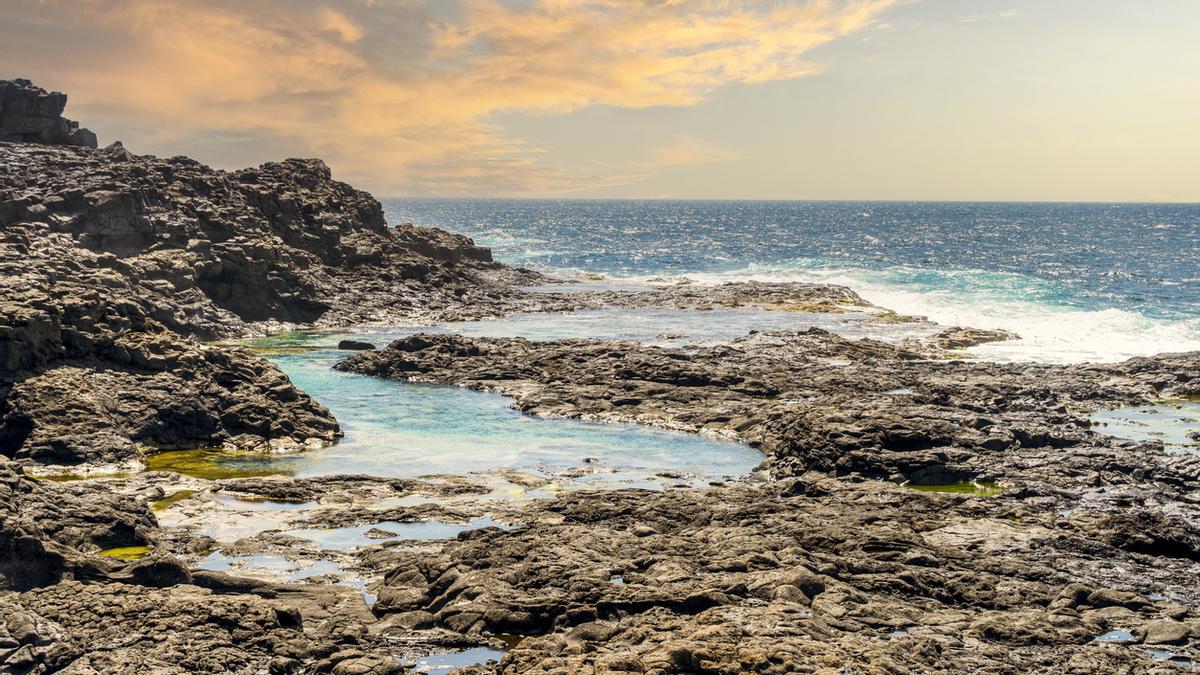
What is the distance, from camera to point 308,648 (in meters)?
15.5

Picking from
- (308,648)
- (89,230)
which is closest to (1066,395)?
(308,648)

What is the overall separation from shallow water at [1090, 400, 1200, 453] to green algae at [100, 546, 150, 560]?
30.2m

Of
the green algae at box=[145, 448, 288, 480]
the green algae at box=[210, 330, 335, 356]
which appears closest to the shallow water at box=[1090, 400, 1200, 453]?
the green algae at box=[145, 448, 288, 480]

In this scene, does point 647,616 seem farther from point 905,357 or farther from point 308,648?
point 905,357

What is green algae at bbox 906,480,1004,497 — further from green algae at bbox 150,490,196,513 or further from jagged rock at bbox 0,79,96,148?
jagged rock at bbox 0,79,96,148

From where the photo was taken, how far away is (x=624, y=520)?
2339cm

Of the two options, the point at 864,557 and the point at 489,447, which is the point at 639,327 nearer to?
the point at 489,447

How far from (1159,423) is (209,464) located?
33.7 m

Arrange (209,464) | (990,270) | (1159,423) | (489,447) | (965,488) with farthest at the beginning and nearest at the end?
(990,270), (1159,423), (489,447), (209,464), (965,488)

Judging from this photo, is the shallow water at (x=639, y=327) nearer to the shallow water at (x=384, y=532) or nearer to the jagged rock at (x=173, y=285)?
Result: the jagged rock at (x=173, y=285)

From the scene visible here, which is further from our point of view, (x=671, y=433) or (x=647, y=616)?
(x=671, y=433)

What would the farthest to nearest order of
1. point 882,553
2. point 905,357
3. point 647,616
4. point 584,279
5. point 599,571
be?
1. point 584,279
2. point 905,357
3. point 882,553
4. point 599,571
5. point 647,616

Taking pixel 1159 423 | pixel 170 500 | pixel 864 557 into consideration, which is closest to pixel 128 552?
pixel 170 500

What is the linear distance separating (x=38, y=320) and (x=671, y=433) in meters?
22.7
